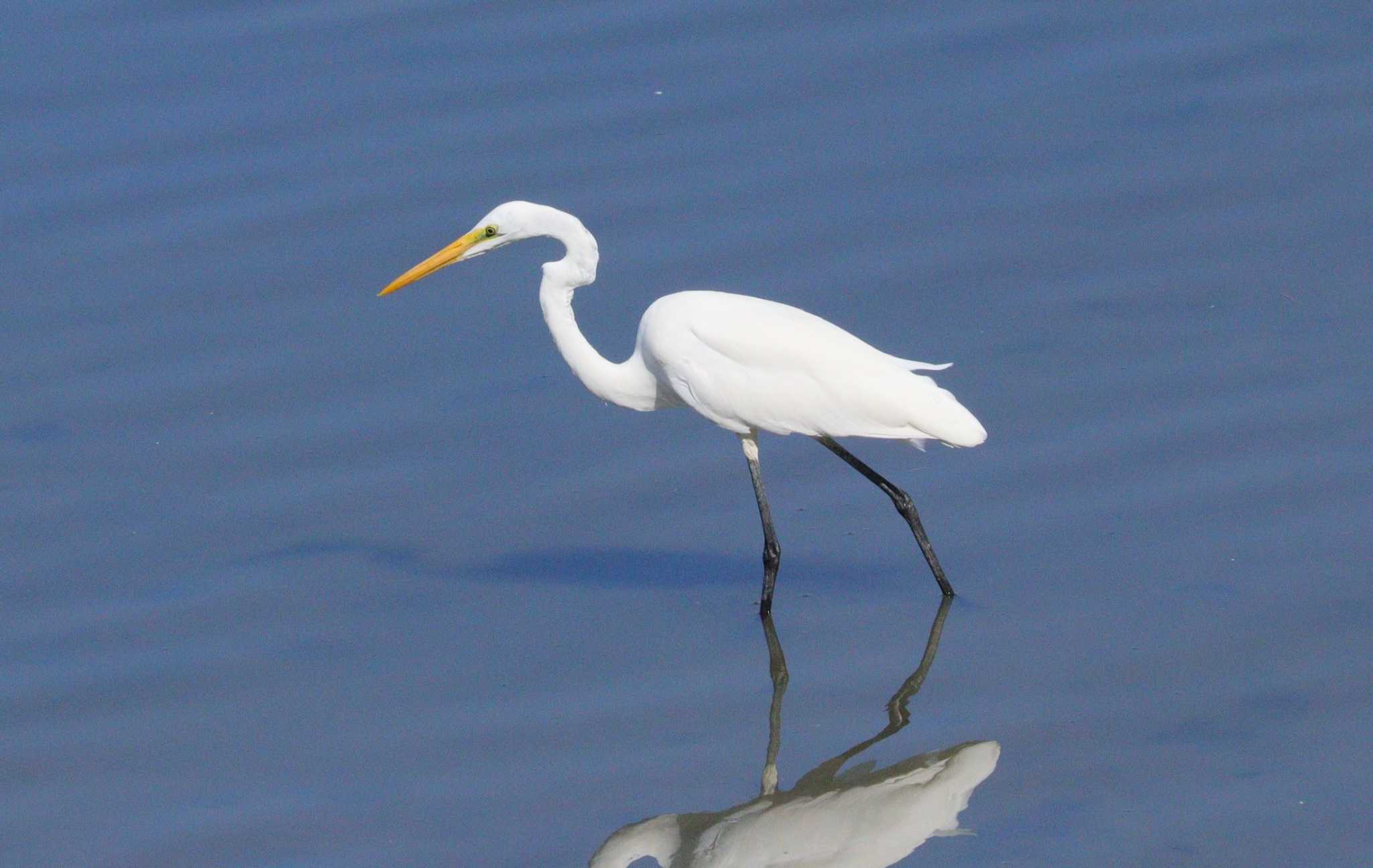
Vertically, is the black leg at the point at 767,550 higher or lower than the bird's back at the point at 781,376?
lower

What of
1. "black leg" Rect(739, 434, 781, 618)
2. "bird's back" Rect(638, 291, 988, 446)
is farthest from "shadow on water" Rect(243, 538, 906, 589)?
"bird's back" Rect(638, 291, 988, 446)

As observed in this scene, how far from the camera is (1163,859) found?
4566 mm

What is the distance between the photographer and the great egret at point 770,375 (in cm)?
571

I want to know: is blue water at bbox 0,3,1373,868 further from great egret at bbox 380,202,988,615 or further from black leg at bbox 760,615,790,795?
great egret at bbox 380,202,988,615

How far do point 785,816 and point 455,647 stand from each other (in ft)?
4.16

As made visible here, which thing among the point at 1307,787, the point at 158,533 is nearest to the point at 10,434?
the point at 158,533

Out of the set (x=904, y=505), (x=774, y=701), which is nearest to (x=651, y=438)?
(x=904, y=505)

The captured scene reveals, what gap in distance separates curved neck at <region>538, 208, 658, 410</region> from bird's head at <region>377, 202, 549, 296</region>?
0.04 m

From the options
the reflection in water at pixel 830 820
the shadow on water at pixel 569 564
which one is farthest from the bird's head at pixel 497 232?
the reflection in water at pixel 830 820

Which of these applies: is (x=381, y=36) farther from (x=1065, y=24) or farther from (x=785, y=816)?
(x=785, y=816)

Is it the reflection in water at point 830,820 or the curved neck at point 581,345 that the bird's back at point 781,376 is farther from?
the reflection in water at point 830,820

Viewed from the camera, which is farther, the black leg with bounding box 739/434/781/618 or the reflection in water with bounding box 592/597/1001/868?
the black leg with bounding box 739/434/781/618

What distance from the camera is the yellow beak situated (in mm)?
5941

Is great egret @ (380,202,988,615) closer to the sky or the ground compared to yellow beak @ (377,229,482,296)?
closer to the ground
